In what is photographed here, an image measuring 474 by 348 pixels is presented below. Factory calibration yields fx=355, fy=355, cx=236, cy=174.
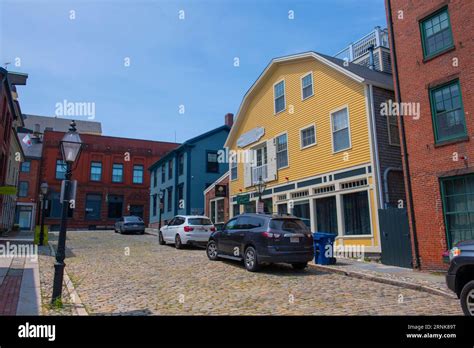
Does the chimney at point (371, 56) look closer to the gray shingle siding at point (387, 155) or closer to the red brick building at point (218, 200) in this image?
the gray shingle siding at point (387, 155)

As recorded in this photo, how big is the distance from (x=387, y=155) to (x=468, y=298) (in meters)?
9.09

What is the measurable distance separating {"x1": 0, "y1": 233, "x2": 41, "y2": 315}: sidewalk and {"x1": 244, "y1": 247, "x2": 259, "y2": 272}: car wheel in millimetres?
5869

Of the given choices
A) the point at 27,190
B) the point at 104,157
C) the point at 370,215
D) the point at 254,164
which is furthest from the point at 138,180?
the point at 370,215

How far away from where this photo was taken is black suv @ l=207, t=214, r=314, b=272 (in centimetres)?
1072

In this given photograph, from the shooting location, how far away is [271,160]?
19.8 m

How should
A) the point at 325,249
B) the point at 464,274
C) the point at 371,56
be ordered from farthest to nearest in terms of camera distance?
1. the point at 371,56
2. the point at 325,249
3. the point at 464,274

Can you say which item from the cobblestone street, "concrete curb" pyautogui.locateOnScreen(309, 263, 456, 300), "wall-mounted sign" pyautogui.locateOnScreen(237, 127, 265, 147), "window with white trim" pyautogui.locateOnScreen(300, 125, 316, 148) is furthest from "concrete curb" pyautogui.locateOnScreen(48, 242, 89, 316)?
"wall-mounted sign" pyautogui.locateOnScreen(237, 127, 265, 147)

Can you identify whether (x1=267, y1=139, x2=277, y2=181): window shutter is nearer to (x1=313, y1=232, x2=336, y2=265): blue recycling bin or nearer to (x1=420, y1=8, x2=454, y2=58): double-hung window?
(x1=313, y1=232, x2=336, y2=265): blue recycling bin

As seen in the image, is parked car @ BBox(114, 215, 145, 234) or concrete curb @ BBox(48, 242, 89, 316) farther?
parked car @ BBox(114, 215, 145, 234)

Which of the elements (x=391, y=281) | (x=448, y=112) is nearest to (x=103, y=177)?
(x=448, y=112)

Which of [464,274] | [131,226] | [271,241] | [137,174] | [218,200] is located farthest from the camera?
[137,174]

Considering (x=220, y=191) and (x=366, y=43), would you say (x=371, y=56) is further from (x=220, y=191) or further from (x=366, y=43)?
(x=220, y=191)

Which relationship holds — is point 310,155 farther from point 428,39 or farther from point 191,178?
point 191,178
